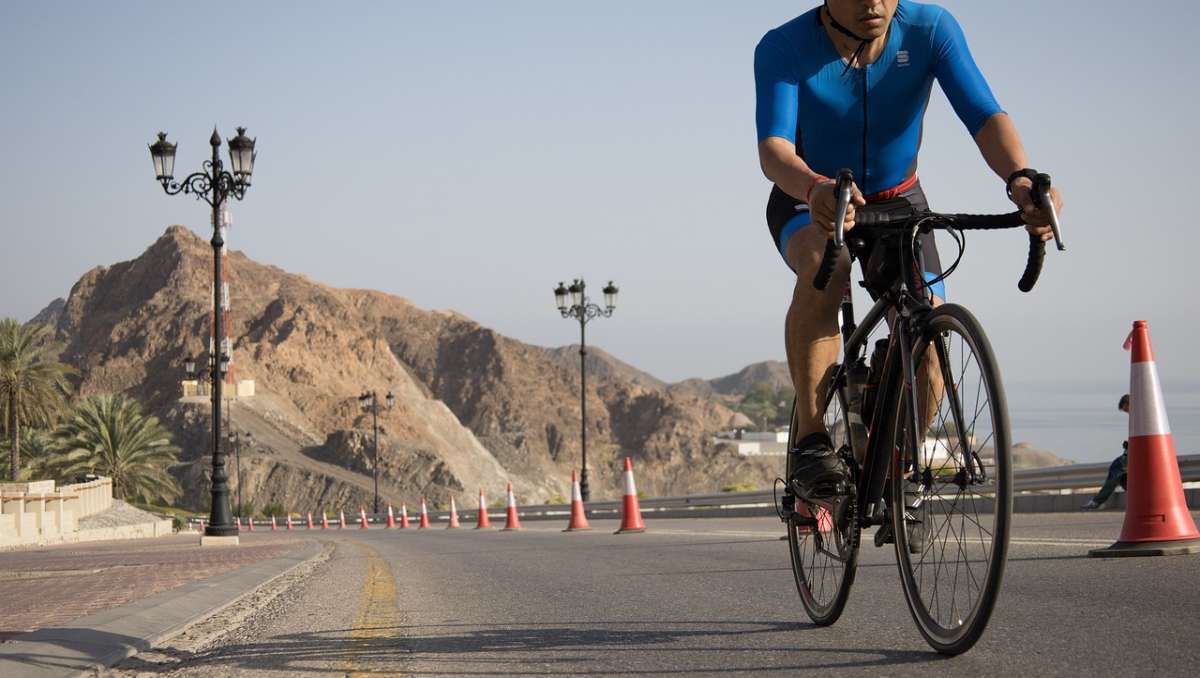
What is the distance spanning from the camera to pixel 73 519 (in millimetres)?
45594

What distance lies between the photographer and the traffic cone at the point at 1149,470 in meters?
7.29

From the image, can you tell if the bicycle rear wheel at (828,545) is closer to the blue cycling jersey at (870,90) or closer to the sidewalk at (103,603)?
the blue cycling jersey at (870,90)

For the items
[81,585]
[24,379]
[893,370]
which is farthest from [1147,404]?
[24,379]

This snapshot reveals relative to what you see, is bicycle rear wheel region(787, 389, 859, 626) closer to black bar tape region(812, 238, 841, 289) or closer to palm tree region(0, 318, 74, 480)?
black bar tape region(812, 238, 841, 289)

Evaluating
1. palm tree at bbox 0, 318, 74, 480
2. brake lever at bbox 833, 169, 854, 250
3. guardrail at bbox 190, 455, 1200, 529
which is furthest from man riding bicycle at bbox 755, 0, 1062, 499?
palm tree at bbox 0, 318, 74, 480

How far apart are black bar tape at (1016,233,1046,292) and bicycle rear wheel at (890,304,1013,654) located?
379mm

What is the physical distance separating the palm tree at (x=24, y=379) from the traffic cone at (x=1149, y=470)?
2136 inches

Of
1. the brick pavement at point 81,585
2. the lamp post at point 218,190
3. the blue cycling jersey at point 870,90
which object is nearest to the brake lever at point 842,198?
the blue cycling jersey at point 870,90

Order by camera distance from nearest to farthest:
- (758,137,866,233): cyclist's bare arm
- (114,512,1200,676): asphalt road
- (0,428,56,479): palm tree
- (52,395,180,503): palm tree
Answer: (758,137,866,233): cyclist's bare arm → (114,512,1200,676): asphalt road → (0,428,56,479): palm tree → (52,395,180,503): palm tree

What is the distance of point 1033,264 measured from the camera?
13.6 feet

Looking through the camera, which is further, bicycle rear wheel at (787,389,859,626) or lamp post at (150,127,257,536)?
lamp post at (150,127,257,536)

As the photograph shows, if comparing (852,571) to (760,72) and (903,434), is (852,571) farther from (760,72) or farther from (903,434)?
(760,72)

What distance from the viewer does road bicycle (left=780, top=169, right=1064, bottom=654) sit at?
368cm

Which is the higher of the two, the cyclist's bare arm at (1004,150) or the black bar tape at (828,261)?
the cyclist's bare arm at (1004,150)
